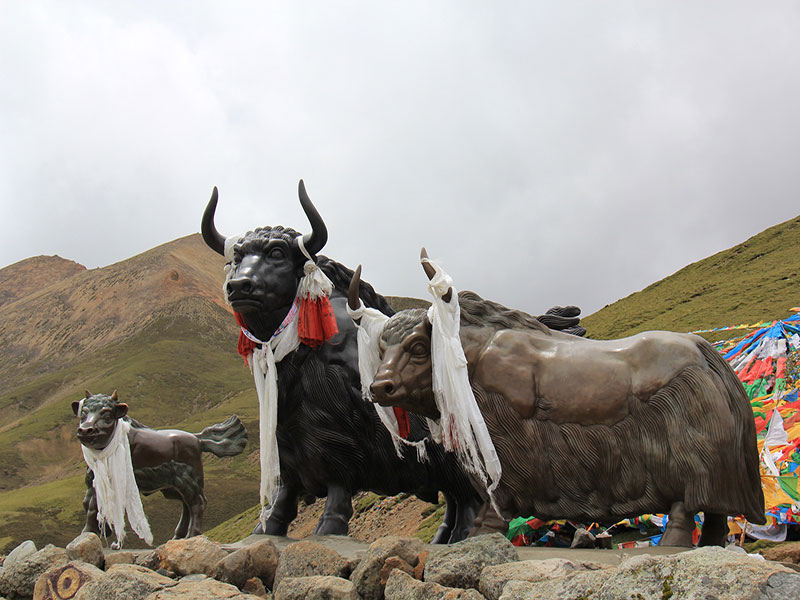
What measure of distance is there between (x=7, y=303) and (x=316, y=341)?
102m

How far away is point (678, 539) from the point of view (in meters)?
3.33

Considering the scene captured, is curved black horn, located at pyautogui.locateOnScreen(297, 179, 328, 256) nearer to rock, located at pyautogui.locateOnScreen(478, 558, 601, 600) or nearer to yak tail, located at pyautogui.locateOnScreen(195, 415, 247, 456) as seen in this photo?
rock, located at pyautogui.locateOnScreen(478, 558, 601, 600)

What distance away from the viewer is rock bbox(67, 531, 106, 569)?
13.0 feet

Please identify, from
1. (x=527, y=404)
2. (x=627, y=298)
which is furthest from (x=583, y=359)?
(x=627, y=298)

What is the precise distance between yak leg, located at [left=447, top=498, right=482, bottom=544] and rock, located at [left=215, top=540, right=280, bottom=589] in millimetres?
1438

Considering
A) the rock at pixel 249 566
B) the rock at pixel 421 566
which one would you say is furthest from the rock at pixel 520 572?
the rock at pixel 249 566

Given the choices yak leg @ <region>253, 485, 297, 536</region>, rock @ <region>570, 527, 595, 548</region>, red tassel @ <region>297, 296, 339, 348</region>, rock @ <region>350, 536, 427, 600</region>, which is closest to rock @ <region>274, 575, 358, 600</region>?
rock @ <region>350, 536, 427, 600</region>

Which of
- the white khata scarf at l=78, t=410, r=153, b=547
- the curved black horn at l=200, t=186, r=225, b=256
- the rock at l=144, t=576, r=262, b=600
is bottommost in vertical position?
the rock at l=144, t=576, r=262, b=600

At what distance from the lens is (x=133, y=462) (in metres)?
7.09

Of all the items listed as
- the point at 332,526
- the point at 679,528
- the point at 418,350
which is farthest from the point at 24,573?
the point at 679,528

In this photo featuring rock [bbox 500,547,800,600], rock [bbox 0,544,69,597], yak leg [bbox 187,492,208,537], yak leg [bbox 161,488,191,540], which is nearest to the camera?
rock [bbox 500,547,800,600]

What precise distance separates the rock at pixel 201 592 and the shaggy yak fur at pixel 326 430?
1285 millimetres

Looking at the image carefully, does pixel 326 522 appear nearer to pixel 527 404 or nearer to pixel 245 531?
pixel 527 404

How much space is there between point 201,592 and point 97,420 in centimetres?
428
